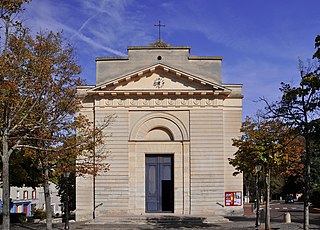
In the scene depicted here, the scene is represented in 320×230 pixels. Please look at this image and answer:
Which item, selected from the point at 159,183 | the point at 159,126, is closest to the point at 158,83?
the point at 159,126

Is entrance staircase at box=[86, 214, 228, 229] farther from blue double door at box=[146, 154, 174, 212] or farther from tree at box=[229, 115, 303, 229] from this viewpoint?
tree at box=[229, 115, 303, 229]

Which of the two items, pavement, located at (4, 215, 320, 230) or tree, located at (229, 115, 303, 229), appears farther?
pavement, located at (4, 215, 320, 230)

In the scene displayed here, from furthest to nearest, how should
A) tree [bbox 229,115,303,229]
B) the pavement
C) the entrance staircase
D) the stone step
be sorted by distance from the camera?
1. the stone step
2. the entrance staircase
3. the pavement
4. tree [bbox 229,115,303,229]

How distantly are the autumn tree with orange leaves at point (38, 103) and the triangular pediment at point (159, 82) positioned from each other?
8.51 m

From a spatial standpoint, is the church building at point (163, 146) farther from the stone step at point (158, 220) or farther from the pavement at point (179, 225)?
the pavement at point (179, 225)

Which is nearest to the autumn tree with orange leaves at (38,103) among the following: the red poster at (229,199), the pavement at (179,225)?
the pavement at (179,225)

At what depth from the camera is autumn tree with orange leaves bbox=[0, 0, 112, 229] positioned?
15127mm

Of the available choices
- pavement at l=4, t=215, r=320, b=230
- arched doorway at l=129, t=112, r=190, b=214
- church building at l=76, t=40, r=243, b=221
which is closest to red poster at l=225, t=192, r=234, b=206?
church building at l=76, t=40, r=243, b=221

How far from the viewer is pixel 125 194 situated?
101 feet

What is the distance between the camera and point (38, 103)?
57.6 feet

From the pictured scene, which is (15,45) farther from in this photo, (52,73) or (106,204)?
(106,204)

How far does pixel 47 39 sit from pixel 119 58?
530 inches

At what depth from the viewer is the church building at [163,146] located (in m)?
30.7

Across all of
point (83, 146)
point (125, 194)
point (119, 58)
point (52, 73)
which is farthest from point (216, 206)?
point (52, 73)
